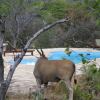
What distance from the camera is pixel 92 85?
6.57 metres

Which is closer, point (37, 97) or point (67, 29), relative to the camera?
point (37, 97)

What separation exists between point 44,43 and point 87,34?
2958 millimetres

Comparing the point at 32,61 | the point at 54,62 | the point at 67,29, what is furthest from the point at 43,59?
the point at 67,29

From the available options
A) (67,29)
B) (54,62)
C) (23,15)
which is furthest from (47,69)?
(67,29)

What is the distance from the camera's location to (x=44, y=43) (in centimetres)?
2383

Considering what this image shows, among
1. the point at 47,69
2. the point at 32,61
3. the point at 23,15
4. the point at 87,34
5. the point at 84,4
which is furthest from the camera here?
the point at 87,34

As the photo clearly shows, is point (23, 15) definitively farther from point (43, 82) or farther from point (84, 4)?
point (84, 4)

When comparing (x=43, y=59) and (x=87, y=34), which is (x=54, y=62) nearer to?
(x=43, y=59)

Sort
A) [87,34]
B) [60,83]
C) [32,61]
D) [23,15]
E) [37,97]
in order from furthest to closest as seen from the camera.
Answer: [87,34] < [23,15] < [32,61] < [60,83] < [37,97]

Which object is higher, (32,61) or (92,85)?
(92,85)

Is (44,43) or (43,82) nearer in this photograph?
(43,82)

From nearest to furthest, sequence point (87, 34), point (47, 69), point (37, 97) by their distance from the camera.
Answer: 1. point (37, 97)
2. point (47, 69)
3. point (87, 34)

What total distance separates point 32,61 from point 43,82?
877 cm

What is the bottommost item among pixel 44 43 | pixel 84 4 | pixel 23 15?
pixel 44 43
